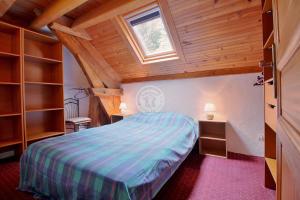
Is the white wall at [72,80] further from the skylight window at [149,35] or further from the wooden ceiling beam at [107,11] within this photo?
the skylight window at [149,35]

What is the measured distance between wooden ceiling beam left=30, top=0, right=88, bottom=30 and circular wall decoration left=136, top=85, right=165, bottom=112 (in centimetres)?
212

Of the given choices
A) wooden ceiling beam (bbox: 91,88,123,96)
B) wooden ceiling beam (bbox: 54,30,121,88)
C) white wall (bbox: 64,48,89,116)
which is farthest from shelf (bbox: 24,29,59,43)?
wooden ceiling beam (bbox: 91,88,123,96)

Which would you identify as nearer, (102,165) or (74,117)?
(102,165)

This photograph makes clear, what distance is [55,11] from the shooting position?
225 cm

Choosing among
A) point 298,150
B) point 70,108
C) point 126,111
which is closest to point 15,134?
point 70,108

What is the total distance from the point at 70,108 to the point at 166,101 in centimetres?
235

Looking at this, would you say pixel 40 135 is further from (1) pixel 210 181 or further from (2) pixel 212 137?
(2) pixel 212 137

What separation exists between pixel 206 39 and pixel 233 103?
1.19 metres

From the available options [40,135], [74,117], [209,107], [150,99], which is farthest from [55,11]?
[209,107]

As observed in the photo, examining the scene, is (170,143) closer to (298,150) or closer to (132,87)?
(298,150)

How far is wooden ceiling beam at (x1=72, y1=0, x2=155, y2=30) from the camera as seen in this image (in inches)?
83.2

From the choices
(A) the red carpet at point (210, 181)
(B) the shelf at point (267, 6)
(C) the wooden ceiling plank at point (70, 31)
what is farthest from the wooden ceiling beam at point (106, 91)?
(B) the shelf at point (267, 6)

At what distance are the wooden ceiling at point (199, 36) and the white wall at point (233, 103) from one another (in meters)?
0.17

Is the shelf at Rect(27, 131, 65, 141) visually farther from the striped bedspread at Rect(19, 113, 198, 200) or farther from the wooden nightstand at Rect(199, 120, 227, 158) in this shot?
the wooden nightstand at Rect(199, 120, 227, 158)
